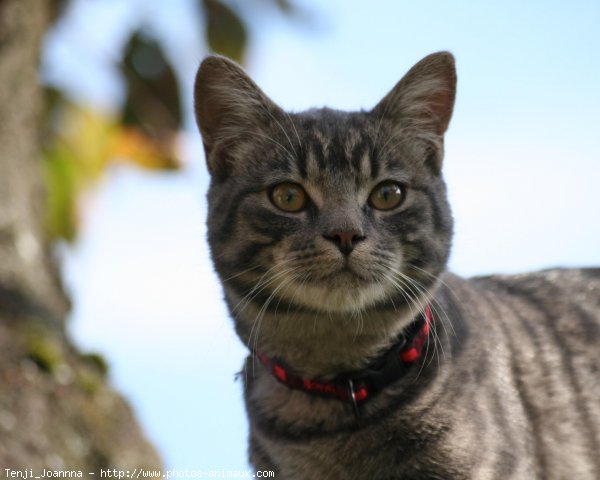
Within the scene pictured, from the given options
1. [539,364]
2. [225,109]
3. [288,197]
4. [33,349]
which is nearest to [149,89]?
[33,349]

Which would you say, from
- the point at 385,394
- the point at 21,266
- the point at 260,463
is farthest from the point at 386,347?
the point at 21,266

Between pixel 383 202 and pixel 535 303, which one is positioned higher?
pixel 383 202

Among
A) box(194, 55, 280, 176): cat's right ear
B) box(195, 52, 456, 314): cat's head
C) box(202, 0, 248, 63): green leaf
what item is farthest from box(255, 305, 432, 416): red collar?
box(202, 0, 248, 63): green leaf

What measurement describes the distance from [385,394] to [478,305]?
0.61 meters

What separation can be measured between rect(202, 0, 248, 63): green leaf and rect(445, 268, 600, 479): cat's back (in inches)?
181

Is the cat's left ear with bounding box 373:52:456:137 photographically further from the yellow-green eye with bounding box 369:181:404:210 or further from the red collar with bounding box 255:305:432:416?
the red collar with bounding box 255:305:432:416

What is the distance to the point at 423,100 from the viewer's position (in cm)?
347

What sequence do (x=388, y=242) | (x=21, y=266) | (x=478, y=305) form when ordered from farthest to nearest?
(x=21, y=266), (x=478, y=305), (x=388, y=242)

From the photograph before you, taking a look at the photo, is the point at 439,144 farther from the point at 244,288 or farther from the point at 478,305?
the point at 244,288

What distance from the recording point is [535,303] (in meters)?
3.87

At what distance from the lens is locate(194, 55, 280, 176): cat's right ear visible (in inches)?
134

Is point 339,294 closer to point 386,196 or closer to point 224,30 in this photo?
point 386,196

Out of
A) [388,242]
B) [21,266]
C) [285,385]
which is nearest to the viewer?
[388,242]

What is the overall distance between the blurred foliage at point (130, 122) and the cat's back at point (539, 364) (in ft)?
13.8
